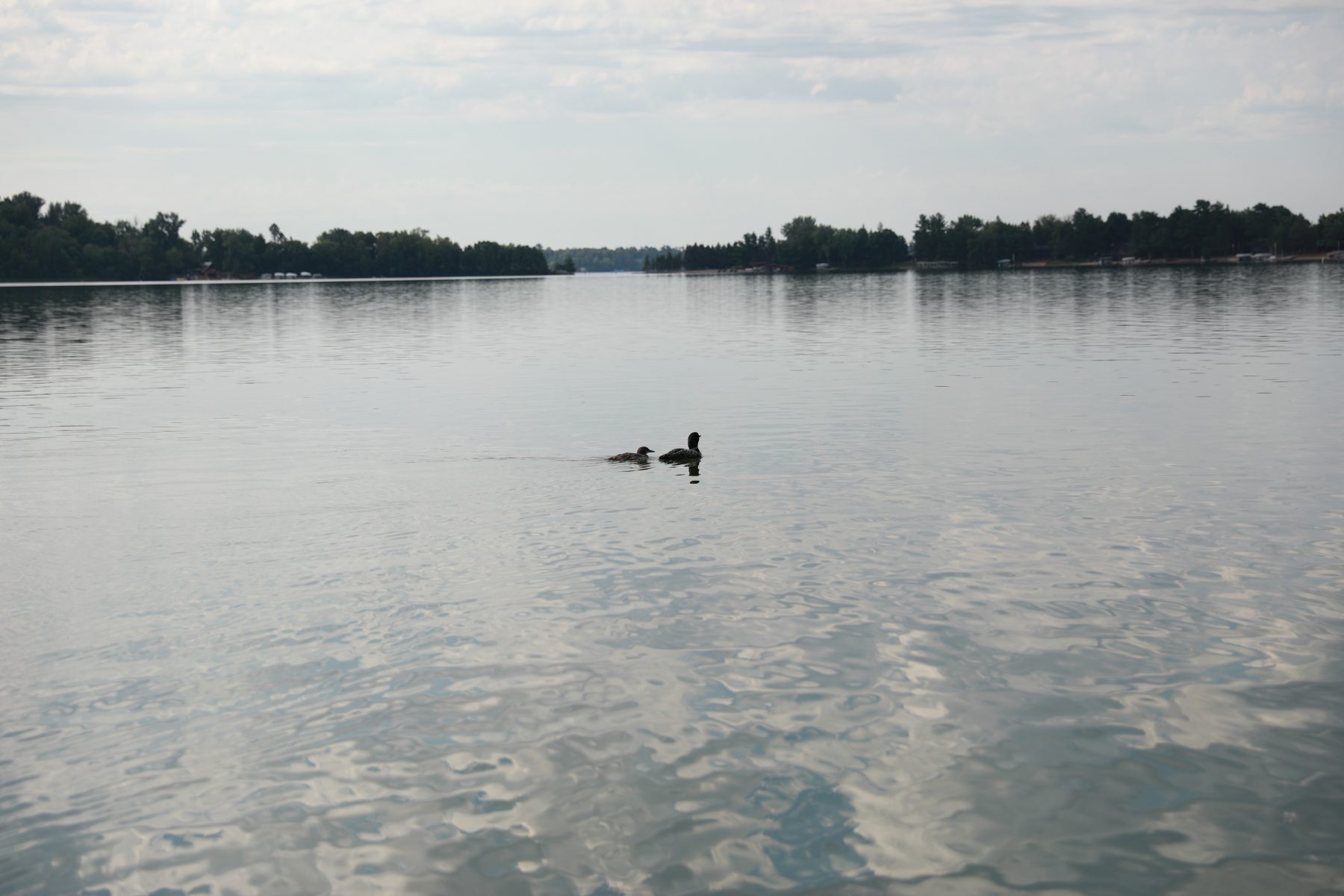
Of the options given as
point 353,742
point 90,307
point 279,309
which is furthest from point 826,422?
point 90,307

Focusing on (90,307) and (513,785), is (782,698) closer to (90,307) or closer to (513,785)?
(513,785)

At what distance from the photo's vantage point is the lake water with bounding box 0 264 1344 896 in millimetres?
10008

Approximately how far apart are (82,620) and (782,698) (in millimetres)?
10255

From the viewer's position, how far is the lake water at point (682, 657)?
1001 centimetres

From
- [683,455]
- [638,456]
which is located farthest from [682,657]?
[638,456]

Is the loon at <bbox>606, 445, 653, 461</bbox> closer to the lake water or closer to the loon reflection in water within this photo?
the loon reflection in water

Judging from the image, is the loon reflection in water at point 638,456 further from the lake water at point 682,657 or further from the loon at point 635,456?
the lake water at point 682,657

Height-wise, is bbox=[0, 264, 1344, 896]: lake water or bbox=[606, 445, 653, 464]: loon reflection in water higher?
bbox=[606, 445, 653, 464]: loon reflection in water

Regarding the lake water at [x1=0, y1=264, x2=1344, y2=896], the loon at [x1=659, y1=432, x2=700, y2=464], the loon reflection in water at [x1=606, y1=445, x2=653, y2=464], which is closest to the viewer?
the lake water at [x1=0, y1=264, x2=1344, y2=896]

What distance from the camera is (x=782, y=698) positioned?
13.0 m

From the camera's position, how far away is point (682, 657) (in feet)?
47.2

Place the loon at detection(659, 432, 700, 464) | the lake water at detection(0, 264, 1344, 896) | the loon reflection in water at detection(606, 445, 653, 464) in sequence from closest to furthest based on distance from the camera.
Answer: the lake water at detection(0, 264, 1344, 896)
the loon at detection(659, 432, 700, 464)
the loon reflection in water at detection(606, 445, 653, 464)

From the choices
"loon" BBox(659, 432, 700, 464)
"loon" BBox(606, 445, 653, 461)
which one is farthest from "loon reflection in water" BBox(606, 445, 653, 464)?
"loon" BBox(659, 432, 700, 464)

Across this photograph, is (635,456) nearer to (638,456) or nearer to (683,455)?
(638,456)
